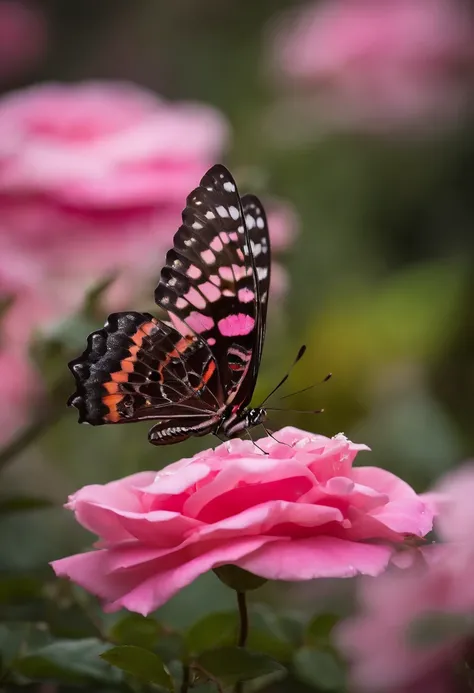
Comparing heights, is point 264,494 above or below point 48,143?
below

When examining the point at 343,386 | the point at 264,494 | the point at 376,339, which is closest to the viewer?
the point at 264,494

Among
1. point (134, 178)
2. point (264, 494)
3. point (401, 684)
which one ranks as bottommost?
point (401, 684)

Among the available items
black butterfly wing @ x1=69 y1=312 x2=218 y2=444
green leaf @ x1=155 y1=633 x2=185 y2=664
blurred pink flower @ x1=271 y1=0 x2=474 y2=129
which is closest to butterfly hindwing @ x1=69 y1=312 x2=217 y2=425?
black butterfly wing @ x1=69 y1=312 x2=218 y2=444

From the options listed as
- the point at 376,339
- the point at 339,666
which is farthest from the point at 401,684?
the point at 376,339

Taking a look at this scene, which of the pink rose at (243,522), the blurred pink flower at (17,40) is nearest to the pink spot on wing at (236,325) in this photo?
the pink rose at (243,522)

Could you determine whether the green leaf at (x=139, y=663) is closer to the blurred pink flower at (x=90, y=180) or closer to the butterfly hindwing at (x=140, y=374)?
the butterfly hindwing at (x=140, y=374)

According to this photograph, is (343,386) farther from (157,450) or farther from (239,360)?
(239,360)
